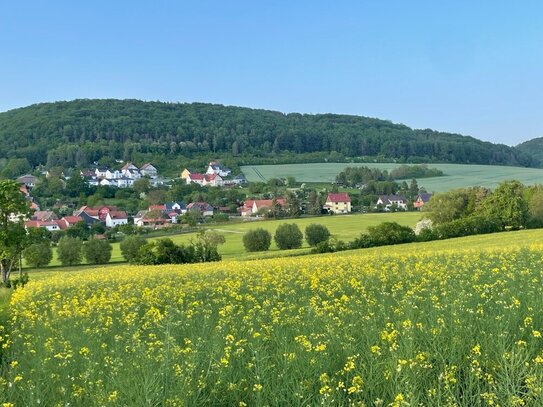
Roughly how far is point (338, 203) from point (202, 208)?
31489mm

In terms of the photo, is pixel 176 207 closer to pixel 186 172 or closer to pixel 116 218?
pixel 116 218

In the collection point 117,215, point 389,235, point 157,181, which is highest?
point 157,181

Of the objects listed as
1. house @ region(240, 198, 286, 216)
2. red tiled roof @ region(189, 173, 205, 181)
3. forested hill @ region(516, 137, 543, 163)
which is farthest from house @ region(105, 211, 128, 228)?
forested hill @ region(516, 137, 543, 163)

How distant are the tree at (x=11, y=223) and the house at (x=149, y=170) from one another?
11709 centimetres

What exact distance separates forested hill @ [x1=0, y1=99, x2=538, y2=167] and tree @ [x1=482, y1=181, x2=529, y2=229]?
94.3m

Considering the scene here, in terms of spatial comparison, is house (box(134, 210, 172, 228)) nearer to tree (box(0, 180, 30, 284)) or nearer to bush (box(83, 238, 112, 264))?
bush (box(83, 238, 112, 264))

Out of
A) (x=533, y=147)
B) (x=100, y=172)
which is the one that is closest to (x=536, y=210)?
(x=100, y=172)

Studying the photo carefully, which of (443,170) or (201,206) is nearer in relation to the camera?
(201,206)

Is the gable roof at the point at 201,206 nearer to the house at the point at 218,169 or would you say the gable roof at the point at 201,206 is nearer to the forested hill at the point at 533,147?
the house at the point at 218,169

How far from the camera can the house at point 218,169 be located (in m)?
149

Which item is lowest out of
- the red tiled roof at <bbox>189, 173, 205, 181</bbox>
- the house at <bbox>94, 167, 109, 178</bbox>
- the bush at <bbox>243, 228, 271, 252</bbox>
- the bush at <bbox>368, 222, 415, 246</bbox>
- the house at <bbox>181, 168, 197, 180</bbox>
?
the bush at <bbox>243, 228, 271, 252</bbox>

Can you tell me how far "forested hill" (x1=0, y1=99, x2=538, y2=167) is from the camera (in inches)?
6147

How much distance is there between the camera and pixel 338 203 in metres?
105

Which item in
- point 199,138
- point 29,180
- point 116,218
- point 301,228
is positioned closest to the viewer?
point 301,228
